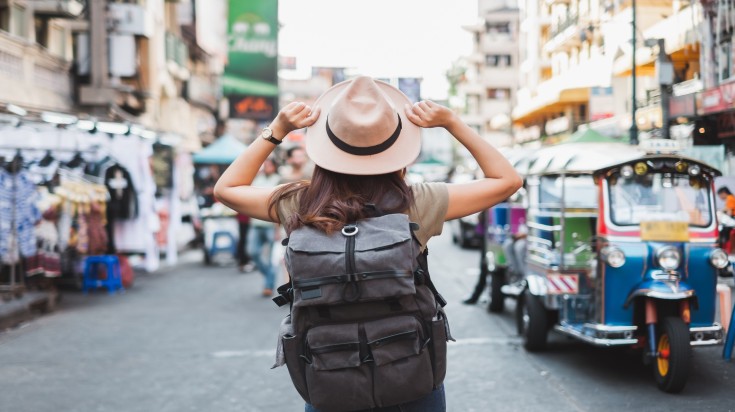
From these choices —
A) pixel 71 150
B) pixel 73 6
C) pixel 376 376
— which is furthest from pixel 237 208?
pixel 73 6

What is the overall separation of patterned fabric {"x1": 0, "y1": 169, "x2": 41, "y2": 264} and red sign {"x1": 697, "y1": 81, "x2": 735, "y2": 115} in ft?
46.7

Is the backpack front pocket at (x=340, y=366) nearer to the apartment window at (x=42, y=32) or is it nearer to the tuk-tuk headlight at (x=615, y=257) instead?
the tuk-tuk headlight at (x=615, y=257)

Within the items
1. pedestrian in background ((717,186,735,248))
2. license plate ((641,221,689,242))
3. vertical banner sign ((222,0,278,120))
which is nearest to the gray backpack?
license plate ((641,221,689,242))

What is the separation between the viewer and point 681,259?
258 inches

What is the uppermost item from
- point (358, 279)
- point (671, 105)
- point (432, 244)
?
point (671, 105)

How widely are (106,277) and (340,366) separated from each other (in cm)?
1079

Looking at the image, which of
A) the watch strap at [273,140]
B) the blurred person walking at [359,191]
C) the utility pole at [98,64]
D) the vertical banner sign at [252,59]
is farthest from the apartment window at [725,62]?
the watch strap at [273,140]

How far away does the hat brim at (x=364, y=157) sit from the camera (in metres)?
2.49

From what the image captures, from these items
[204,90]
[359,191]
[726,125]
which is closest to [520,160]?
[359,191]

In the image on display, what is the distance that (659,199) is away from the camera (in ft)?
22.8

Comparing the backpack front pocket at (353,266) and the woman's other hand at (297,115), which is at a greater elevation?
the woman's other hand at (297,115)

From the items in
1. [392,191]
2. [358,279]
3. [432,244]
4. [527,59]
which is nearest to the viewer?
[358,279]

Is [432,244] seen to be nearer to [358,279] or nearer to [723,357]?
[723,357]

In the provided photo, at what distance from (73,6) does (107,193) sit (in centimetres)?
796
